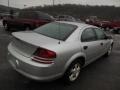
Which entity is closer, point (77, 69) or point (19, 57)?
point (19, 57)

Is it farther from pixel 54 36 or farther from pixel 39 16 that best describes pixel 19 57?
pixel 39 16

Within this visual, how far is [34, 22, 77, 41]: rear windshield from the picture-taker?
379cm

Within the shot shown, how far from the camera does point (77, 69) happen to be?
3.92m

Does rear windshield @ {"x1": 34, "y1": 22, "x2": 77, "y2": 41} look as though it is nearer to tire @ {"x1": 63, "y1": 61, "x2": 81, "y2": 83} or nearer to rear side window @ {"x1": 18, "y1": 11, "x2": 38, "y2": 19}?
tire @ {"x1": 63, "y1": 61, "x2": 81, "y2": 83}

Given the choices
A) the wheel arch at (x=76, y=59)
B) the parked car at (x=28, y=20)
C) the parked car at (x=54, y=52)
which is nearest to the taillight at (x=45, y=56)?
the parked car at (x=54, y=52)

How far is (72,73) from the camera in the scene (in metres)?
3.78

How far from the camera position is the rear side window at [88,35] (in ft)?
13.3

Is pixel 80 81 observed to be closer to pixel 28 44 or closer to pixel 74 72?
pixel 74 72

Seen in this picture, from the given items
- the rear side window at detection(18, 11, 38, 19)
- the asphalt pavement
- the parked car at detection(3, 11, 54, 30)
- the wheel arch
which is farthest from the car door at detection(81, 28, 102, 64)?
the rear side window at detection(18, 11, 38, 19)

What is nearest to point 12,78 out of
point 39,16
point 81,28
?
point 81,28

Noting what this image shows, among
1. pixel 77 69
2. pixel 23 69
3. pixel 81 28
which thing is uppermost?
pixel 81 28

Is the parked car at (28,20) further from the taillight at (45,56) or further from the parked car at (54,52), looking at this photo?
the taillight at (45,56)

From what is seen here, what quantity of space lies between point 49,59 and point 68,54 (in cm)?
51

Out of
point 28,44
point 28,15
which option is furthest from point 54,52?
point 28,15
